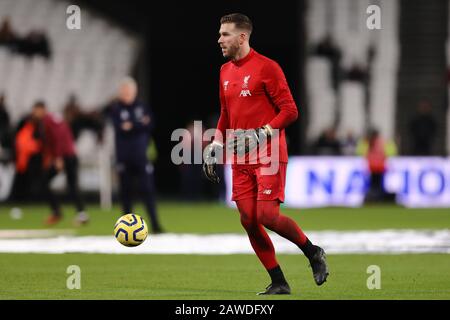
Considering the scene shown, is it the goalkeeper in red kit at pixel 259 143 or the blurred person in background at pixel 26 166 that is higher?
the goalkeeper in red kit at pixel 259 143

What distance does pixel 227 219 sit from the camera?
21.6 metres

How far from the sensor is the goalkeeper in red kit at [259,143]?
10.0 metres

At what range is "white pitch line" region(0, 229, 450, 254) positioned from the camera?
1479 cm

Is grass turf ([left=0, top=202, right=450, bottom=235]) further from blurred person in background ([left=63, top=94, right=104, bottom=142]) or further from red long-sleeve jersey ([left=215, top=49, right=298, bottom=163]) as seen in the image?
red long-sleeve jersey ([left=215, top=49, right=298, bottom=163])

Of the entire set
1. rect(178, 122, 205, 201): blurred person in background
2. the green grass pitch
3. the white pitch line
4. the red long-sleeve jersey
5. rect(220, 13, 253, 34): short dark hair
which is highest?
rect(220, 13, 253, 34): short dark hair

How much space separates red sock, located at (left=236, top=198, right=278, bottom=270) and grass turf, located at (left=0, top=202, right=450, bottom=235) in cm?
785

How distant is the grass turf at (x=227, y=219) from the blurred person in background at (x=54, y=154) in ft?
1.31

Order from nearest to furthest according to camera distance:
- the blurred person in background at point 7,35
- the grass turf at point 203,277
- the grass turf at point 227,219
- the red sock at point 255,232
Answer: the red sock at point 255,232 < the grass turf at point 203,277 < the grass turf at point 227,219 < the blurred person in background at point 7,35

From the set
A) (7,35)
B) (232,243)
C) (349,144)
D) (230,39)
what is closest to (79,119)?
(7,35)

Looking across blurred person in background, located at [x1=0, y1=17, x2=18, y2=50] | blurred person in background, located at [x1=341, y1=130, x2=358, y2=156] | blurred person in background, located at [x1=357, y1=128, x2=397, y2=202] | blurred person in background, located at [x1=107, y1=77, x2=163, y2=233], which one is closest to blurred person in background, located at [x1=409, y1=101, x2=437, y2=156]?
blurred person in background, located at [x1=341, y1=130, x2=358, y2=156]

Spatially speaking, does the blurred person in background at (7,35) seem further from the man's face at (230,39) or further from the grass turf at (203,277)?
the man's face at (230,39)

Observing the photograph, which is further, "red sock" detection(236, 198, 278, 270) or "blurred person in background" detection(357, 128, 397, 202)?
"blurred person in background" detection(357, 128, 397, 202)

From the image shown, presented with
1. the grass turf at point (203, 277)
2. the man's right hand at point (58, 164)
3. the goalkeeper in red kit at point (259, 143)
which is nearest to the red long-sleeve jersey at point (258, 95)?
the goalkeeper in red kit at point (259, 143)
